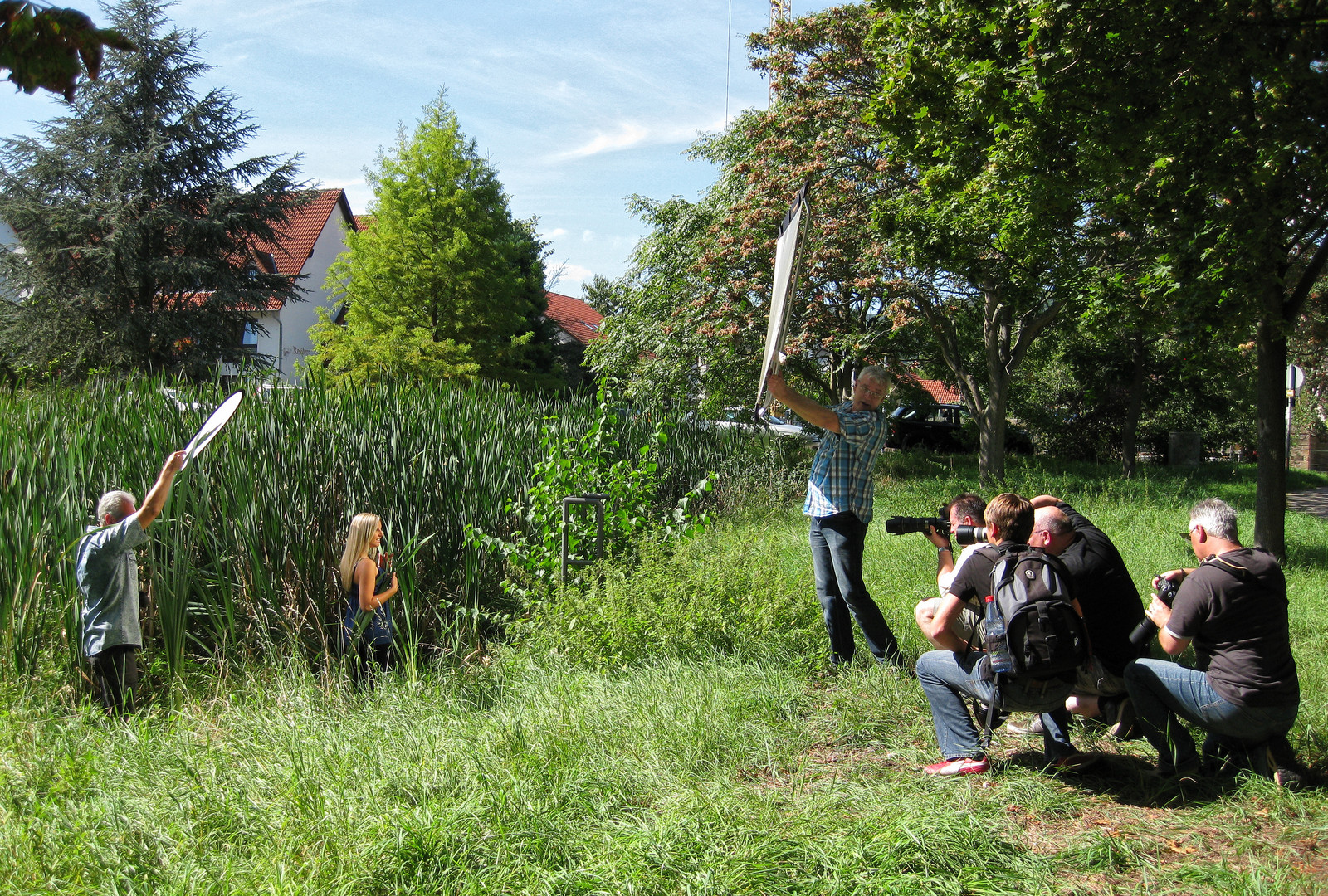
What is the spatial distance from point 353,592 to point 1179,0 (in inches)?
290

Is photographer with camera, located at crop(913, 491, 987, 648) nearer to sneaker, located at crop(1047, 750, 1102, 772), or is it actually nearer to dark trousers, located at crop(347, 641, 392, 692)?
sneaker, located at crop(1047, 750, 1102, 772)

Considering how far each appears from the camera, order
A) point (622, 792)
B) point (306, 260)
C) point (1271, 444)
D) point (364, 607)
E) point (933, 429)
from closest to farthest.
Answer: point (622, 792) → point (364, 607) → point (1271, 444) → point (933, 429) → point (306, 260)

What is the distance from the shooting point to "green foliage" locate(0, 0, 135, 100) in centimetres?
311

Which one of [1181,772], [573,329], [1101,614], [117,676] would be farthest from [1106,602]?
[573,329]

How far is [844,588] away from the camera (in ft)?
15.5

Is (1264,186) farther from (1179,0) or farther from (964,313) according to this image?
(964,313)

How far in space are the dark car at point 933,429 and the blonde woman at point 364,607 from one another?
2386 centimetres

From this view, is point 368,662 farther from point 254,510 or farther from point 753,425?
point 753,425

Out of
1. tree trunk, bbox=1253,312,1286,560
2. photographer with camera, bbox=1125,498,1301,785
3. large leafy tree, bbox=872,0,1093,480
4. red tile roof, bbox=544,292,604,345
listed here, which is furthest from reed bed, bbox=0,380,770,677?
red tile roof, bbox=544,292,604,345

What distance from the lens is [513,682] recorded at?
17.0 ft

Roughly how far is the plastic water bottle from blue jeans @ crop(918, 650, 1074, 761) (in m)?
0.19

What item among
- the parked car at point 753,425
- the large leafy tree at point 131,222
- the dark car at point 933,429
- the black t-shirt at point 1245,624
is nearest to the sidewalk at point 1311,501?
the dark car at point 933,429

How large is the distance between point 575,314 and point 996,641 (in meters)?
57.4

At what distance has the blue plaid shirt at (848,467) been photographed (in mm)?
4711
